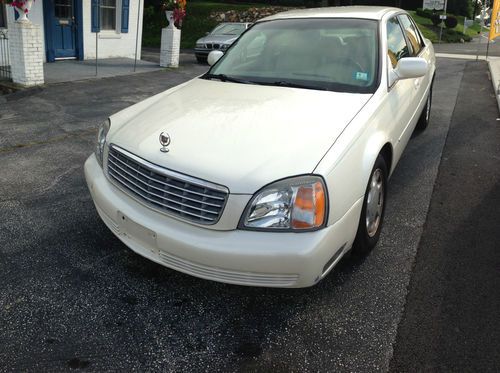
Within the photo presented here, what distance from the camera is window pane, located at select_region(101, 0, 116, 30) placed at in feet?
44.4

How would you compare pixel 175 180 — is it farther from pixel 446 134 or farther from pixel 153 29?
pixel 153 29

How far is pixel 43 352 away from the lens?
2.38 meters

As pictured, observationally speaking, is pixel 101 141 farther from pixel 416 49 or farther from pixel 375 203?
pixel 416 49

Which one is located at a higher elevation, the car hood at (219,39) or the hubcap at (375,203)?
the hubcap at (375,203)

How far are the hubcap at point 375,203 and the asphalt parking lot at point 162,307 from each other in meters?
0.23

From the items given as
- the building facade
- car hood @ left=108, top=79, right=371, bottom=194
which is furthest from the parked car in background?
car hood @ left=108, top=79, right=371, bottom=194

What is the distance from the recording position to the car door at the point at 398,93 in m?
3.66

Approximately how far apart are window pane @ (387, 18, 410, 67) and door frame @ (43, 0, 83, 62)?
10156 millimetres

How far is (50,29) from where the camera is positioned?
12.0 metres

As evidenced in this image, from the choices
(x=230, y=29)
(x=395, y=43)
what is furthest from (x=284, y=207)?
(x=230, y=29)

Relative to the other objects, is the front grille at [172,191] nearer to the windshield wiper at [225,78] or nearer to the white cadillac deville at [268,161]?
the white cadillac deville at [268,161]

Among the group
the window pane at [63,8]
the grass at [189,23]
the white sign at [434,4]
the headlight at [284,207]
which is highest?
the white sign at [434,4]

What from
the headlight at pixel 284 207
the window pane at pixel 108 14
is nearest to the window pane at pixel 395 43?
the headlight at pixel 284 207

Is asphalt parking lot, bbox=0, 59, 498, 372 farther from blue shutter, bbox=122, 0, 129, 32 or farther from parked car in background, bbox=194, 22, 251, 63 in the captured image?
parked car in background, bbox=194, 22, 251, 63
